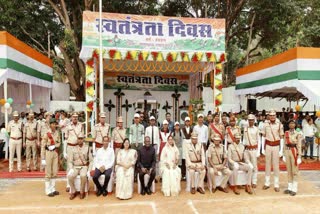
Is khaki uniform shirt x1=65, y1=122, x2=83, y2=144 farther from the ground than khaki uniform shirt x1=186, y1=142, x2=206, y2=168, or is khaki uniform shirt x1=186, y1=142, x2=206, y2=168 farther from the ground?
khaki uniform shirt x1=65, y1=122, x2=83, y2=144

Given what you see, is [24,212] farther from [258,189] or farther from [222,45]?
[222,45]

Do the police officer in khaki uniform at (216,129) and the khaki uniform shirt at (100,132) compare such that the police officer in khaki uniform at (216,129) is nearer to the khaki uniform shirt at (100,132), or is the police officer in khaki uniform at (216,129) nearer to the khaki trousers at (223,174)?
the khaki trousers at (223,174)

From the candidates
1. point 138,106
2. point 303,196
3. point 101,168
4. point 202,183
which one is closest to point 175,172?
point 202,183

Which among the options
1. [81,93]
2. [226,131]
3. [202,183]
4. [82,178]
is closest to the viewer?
[82,178]

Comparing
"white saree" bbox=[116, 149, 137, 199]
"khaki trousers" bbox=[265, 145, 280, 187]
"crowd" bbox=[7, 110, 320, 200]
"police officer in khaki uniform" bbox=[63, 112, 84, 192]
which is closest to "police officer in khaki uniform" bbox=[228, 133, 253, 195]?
"crowd" bbox=[7, 110, 320, 200]

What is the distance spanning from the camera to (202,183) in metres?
7.44

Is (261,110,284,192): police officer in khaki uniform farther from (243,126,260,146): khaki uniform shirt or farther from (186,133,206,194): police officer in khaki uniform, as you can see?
(186,133,206,194): police officer in khaki uniform

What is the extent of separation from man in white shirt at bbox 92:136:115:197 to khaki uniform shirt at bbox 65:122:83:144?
0.62 metres

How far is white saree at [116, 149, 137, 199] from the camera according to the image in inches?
273

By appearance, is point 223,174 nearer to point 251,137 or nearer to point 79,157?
point 251,137

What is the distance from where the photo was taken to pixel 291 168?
7.25 m

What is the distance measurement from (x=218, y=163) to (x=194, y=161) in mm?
536

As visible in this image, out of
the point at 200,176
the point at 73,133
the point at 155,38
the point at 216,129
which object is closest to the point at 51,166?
the point at 73,133

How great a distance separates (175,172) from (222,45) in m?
5.32
